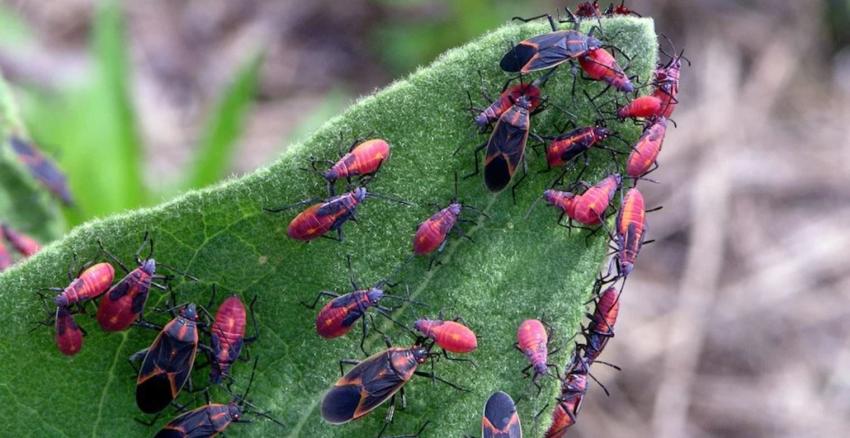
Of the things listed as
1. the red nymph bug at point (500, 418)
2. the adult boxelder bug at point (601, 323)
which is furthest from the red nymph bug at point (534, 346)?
the adult boxelder bug at point (601, 323)

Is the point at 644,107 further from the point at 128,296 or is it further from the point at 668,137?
the point at 668,137

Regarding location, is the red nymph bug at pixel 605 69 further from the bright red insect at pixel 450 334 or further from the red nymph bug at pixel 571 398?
the red nymph bug at pixel 571 398

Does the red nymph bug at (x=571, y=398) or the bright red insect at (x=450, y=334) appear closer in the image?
the bright red insect at (x=450, y=334)

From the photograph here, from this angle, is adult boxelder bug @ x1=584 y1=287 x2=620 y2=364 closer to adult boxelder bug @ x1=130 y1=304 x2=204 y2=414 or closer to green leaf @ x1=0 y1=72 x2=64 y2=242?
adult boxelder bug @ x1=130 y1=304 x2=204 y2=414

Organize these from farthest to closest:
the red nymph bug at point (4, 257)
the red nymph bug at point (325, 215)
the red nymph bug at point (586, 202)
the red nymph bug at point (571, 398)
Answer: the red nymph bug at point (4, 257)
the red nymph bug at point (571, 398)
the red nymph bug at point (586, 202)
the red nymph bug at point (325, 215)

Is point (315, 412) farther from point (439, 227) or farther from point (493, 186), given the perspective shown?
point (493, 186)

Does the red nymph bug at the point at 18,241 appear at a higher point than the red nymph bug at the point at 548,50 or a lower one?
lower

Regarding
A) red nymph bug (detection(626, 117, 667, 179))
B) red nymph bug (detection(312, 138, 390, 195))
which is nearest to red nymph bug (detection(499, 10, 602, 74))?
red nymph bug (detection(626, 117, 667, 179))
